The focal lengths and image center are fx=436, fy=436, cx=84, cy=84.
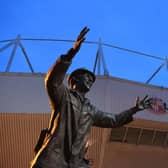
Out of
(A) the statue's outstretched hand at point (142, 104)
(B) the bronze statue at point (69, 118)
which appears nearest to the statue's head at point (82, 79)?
(B) the bronze statue at point (69, 118)

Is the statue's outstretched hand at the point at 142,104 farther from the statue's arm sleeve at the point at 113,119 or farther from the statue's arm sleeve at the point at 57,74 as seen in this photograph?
the statue's arm sleeve at the point at 57,74

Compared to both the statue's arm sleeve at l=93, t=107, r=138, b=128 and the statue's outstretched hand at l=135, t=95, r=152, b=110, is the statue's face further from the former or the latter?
the statue's outstretched hand at l=135, t=95, r=152, b=110

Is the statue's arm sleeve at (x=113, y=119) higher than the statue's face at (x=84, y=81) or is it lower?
lower

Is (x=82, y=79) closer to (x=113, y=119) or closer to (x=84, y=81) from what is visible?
(x=84, y=81)

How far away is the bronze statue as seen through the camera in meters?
3.99

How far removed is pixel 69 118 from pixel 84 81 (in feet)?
1.55

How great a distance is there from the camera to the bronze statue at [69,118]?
13.1ft

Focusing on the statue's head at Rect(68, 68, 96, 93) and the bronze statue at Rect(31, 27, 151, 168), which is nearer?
the bronze statue at Rect(31, 27, 151, 168)

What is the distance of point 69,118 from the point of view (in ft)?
13.9

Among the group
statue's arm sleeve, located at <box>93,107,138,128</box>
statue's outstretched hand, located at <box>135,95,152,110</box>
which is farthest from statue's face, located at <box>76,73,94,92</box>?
statue's outstretched hand, located at <box>135,95,152,110</box>

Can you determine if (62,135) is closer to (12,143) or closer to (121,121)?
(121,121)

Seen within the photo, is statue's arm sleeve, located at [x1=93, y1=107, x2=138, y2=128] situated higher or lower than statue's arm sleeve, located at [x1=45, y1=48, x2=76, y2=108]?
lower

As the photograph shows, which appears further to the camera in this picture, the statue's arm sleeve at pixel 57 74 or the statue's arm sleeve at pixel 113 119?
the statue's arm sleeve at pixel 113 119

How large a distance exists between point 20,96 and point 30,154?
2.67 meters
